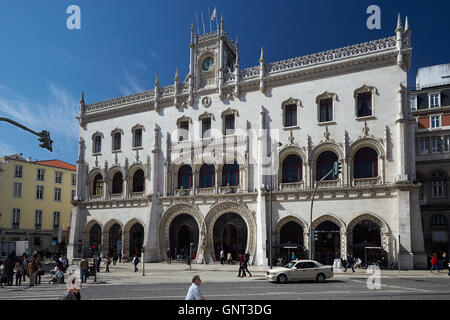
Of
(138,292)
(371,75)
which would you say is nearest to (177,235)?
(138,292)

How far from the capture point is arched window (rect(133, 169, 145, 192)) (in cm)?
4250

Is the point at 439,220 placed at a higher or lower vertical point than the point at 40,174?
lower

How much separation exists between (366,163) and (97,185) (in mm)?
30253

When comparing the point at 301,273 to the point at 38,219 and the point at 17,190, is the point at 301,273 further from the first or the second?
the point at 38,219

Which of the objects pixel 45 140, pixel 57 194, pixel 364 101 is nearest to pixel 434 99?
pixel 364 101

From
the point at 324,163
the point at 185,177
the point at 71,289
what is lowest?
the point at 71,289

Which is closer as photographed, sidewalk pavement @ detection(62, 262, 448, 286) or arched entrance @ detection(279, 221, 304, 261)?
sidewalk pavement @ detection(62, 262, 448, 286)

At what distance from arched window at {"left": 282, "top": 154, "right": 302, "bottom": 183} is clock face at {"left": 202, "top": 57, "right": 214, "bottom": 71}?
12934 millimetres

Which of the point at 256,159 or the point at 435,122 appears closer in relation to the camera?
the point at 256,159

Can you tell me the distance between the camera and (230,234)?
36.7 meters

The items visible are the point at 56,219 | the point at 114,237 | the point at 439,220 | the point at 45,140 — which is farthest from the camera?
the point at 56,219

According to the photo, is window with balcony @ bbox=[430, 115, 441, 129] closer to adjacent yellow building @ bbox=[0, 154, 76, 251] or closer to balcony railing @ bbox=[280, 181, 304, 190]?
balcony railing @ bbox=[280, 181, 304, 190]

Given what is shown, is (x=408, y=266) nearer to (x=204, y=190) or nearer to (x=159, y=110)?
(x=204, y=190)

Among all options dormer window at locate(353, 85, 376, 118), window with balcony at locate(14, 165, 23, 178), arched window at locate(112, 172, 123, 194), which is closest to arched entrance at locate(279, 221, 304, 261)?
dormer window at locate(353, 85, 376, 118)
